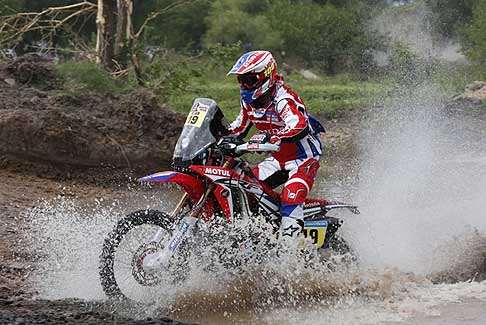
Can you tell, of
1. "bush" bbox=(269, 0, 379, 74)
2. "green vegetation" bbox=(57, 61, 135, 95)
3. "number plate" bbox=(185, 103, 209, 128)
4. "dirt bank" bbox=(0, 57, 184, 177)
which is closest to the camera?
"number plate" bbox=(185, 103, 209, 128)

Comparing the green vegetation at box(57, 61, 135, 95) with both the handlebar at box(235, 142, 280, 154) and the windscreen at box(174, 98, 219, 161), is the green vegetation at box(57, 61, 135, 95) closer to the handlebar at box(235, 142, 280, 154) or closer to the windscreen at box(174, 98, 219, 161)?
the windscreen at box(174, 98, 219, 161)

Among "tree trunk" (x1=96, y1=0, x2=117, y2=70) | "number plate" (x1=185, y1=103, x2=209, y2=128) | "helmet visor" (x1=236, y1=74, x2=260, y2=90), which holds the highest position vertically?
"helmet visor" (x1=236, y1=74, x2=260, y2=90)

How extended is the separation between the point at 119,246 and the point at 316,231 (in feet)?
6.14

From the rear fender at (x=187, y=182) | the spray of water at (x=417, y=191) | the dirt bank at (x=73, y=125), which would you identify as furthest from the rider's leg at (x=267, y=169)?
the dirt bank at (x=73, y=125)

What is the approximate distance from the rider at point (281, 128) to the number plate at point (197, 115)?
0.40m

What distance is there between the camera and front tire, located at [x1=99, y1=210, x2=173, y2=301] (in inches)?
256

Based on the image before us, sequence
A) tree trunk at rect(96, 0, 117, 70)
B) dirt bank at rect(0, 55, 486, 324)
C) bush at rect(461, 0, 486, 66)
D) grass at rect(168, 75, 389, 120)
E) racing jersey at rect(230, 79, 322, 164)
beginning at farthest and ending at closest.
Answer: bush at rect(461, 0, 486, 66), grass at rect(168, 75, 389, 120), tree trunk at rect(96, 0, 117, 70), dirt bank at rect(0, 55, 486, 324), racing jersey at rect(230, 79, 322, 164)

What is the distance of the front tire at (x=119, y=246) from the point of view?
6504 mm

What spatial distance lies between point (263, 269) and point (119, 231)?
1.26 meters

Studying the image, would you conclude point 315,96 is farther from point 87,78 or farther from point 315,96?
point 87,78

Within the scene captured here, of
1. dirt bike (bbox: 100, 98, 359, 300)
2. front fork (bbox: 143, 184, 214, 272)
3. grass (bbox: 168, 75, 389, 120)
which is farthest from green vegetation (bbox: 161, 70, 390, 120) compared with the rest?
front fork (bbox: 143, 184, 214, 272)

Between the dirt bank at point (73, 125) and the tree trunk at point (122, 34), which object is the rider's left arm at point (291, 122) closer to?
the dirt bank at point (73, 125)

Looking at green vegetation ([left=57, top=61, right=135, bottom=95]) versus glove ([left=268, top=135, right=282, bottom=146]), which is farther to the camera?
green vegetation ([left=57, top=61, right=135, bottom=95])

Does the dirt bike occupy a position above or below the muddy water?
above
